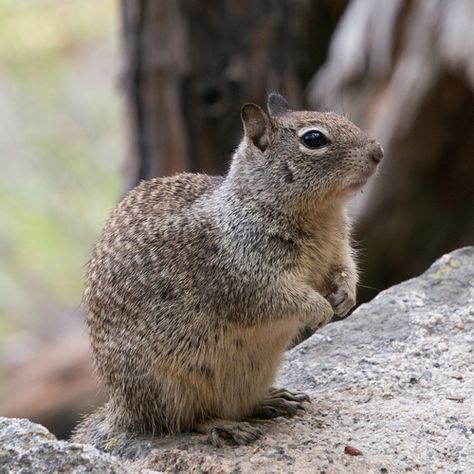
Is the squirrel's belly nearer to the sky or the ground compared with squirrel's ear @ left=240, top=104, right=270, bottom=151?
nearer to the ground

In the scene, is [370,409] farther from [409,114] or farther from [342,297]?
[409,114]

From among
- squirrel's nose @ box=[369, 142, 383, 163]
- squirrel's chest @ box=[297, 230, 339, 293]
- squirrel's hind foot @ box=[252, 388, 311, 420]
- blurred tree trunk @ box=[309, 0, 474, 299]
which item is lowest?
squirrel's hind foot @ box=[252, 388, 311, 420]

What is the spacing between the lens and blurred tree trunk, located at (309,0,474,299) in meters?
8.77

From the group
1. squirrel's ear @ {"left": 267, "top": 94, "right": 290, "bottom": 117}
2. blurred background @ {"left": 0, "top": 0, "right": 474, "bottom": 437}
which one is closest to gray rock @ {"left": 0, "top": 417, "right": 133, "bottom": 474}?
squirrel's ear @ {"left": 267, "top": 94, "right": 290, "bottom": 117}

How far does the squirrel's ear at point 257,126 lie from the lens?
185 inches

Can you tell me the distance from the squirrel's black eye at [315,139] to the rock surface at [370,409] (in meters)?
1.07

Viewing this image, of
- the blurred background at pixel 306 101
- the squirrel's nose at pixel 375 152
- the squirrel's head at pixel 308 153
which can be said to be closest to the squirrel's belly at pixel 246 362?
the squirrel's head at pixel 308 153

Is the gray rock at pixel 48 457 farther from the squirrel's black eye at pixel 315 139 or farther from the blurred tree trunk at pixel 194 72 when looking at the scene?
the blurred tree trunk at pixel 194 72

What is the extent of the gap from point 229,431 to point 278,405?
1.10ft

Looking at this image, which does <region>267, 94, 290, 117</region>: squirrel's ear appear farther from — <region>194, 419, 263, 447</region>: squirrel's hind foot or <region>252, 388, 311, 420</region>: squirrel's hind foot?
<region>194, 419, 263, 447</region>: squirrel's hind foot

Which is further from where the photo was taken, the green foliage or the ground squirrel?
the green foliage

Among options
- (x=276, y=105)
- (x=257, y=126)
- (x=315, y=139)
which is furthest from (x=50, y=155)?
(x=315, y=139)

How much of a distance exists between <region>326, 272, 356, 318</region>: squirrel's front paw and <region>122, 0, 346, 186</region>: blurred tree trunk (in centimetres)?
417

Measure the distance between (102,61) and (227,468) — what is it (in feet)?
42.0
